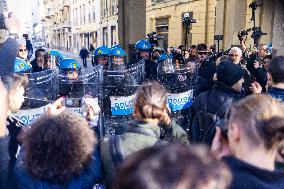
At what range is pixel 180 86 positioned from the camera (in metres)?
5.58

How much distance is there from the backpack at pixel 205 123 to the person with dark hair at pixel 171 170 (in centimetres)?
191

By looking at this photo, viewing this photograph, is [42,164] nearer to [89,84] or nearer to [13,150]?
[13,150]

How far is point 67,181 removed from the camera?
72.0 inches

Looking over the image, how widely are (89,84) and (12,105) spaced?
2.12 metres

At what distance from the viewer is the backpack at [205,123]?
2.99 meters

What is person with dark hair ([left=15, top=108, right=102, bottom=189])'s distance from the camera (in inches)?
69.3

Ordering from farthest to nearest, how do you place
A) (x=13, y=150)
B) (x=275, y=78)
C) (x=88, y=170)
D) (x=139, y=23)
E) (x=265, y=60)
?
(x=139, y=23) → (x=265, y=60) → (x=275, y=78) → (x=13, y=150) → (x=88, y=170)

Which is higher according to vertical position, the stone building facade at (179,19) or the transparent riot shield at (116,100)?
the stone building facade at (179,19)

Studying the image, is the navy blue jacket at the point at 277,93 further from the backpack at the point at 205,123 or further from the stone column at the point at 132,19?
the stone column at the point at 132,19

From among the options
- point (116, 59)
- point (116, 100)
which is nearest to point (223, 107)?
point (116, 100)

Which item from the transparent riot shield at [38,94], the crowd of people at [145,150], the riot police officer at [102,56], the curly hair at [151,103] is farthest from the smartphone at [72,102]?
the curly hair at [151,103]

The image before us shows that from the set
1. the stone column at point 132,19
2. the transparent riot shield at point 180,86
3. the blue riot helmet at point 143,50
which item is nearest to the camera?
the transparent riot shield at point 180,86

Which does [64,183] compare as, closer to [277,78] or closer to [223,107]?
[223,107]

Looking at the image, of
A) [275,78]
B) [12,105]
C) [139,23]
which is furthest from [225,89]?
[139,23]
